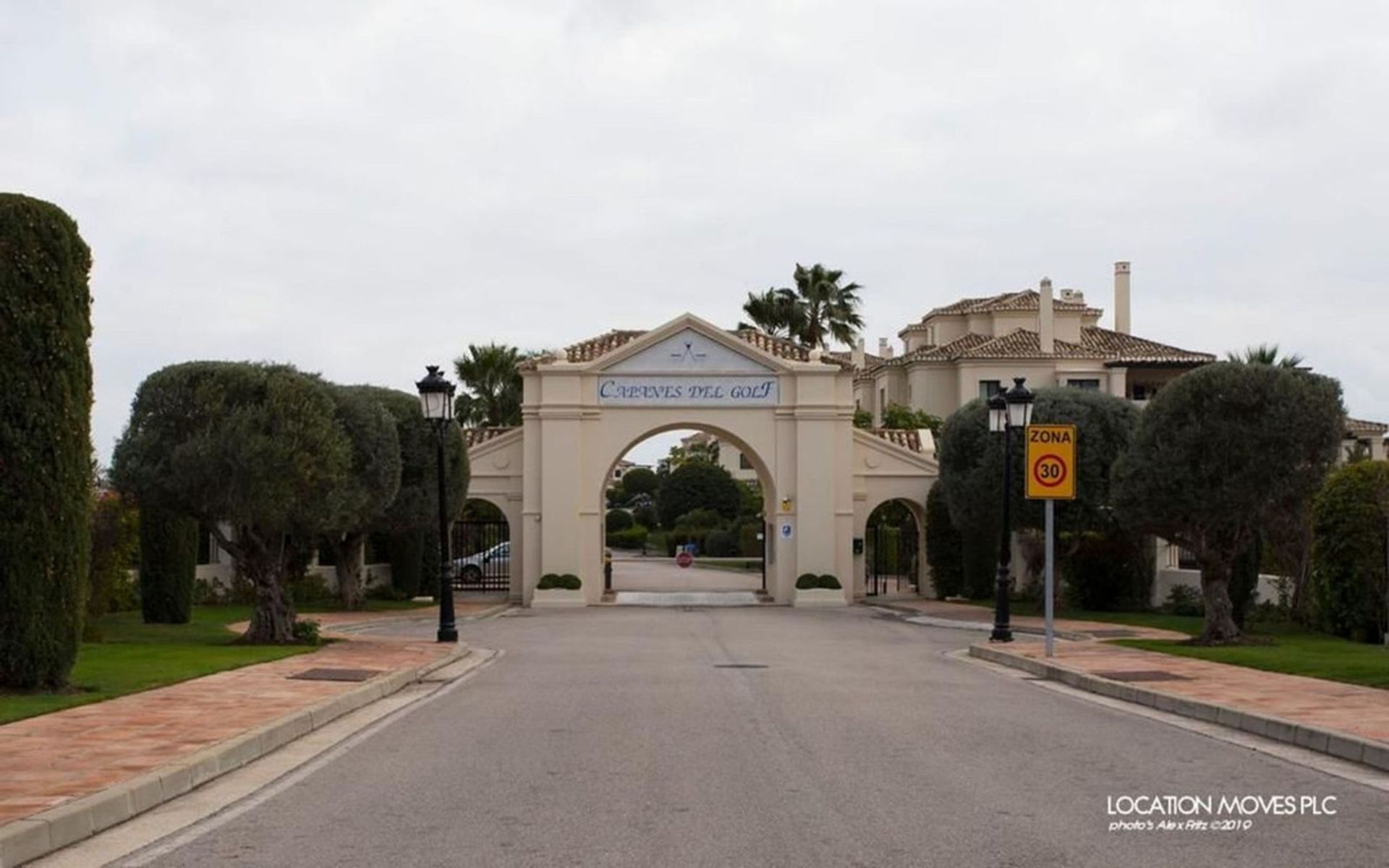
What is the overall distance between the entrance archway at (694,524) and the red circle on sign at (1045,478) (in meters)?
22.1

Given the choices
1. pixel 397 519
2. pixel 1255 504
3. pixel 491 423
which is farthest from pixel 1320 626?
pixel 491 423

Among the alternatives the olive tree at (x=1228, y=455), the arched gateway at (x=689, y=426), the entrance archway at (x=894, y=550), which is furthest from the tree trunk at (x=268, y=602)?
the entrance archway at (x=894, y=550)

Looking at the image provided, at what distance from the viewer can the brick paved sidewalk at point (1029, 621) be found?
2931 cm

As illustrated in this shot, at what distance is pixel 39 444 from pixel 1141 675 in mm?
12963

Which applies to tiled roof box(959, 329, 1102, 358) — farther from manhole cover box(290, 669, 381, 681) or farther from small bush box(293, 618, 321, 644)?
manhole cover box(290, 669, 381, 681)

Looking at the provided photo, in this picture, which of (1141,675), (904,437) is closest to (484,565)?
(904,437)

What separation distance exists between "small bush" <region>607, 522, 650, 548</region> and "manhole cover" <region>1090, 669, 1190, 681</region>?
83943 mm

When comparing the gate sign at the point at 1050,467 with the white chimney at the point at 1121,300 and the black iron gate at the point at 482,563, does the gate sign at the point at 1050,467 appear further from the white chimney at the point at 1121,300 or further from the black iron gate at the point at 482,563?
the white chimney at the point at 1121,300

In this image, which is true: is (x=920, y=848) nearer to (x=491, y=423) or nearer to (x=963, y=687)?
(x=963, y=687)

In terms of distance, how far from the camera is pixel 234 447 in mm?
23094

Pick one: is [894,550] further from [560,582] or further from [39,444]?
[39,444]

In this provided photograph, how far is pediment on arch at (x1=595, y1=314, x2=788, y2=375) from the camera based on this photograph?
44.4 metres

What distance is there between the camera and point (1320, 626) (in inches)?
1144

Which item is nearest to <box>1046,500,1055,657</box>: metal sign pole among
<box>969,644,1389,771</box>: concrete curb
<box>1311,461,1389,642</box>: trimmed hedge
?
<box>969,644,1389,771</box>: concrete curb
